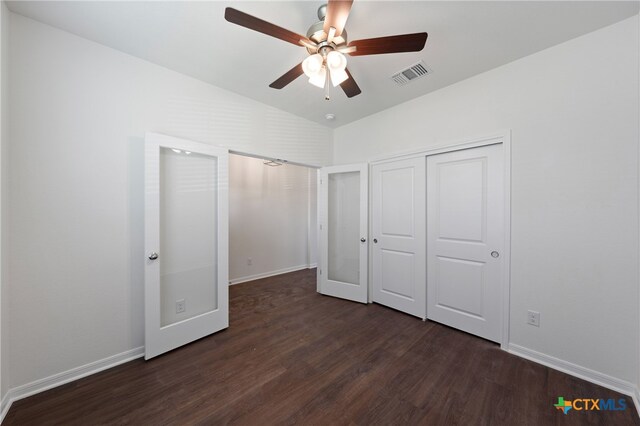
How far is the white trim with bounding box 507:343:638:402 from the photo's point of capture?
1.62m

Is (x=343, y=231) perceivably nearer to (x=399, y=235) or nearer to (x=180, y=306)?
(x=399, y=235)

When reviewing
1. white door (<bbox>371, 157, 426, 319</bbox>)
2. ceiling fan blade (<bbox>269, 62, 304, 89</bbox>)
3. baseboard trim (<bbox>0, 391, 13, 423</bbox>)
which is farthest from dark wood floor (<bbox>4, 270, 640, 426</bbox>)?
ceiling fan blade (<bbox>269, 62, 304, 89</bbox>)

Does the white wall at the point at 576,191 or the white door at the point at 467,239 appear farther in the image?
the white door at the point at 467,239

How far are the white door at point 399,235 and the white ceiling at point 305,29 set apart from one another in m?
1.12

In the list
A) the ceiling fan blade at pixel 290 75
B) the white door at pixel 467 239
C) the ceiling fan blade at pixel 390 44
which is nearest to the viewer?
the ceiling fan blade at pixel 390 44

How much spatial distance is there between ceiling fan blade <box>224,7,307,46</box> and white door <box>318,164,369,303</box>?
206 centimetres

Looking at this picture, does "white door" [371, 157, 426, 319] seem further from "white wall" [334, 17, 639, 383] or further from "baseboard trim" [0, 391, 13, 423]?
"baseboard trim" [0, 391, 13, 423]

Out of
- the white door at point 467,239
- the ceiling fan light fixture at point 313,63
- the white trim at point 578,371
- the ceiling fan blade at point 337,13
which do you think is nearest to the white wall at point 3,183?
the ceiling fan light fixture at point 313,63

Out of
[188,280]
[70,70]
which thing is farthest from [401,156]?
[70,70]

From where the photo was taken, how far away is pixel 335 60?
1.50 m

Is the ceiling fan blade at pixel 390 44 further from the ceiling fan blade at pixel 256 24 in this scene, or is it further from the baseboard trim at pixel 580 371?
the baseboard trim at pixel 580 371

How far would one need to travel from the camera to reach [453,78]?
93.9 inches

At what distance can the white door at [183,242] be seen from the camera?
6.64 feet

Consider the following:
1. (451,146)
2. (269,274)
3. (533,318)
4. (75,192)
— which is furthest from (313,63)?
(269,274)
